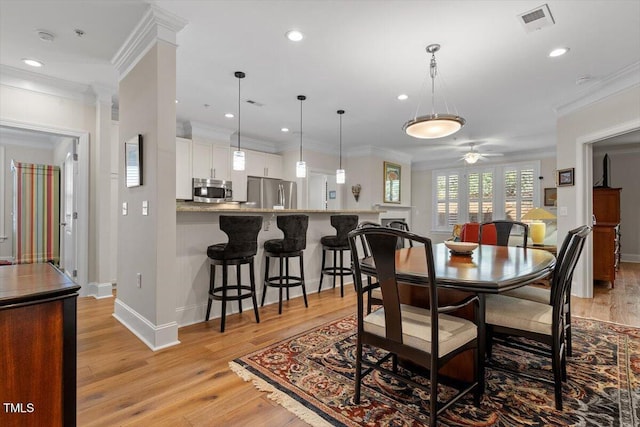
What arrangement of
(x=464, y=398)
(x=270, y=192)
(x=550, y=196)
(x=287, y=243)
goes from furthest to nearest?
(x=550, y=196) → (x=270, y=192) → (x=287, y=243) → (x=464, y=398)

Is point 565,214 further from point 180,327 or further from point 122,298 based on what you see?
point 122,298

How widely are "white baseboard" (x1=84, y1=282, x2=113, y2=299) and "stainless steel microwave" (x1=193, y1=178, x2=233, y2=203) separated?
1.89 meters

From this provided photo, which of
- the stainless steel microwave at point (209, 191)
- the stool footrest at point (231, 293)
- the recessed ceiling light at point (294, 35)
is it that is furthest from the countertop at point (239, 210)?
the recessed ceiling light at point (294, 35)

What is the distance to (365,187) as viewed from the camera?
277 inches

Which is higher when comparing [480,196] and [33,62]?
[33,62]

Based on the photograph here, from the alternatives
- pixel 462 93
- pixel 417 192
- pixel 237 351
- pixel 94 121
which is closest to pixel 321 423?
pixel 237 351

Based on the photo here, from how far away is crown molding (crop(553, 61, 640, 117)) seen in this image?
3.30 m

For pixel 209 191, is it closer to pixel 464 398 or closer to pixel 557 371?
pixel 464 398

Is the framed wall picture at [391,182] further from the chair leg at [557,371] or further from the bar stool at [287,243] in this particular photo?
the chair leg at [557,371]

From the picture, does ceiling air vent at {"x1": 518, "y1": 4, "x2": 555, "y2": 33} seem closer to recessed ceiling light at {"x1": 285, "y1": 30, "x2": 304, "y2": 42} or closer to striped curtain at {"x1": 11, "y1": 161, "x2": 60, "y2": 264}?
recessed ceiling light at {"x1": 285, "y1": 30, "x2": 304, "y2": 42}

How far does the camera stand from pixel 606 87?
3633 mm

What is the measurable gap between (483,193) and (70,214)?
8609 mm

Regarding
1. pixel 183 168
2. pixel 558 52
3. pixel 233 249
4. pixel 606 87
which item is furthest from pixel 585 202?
pixel 183 168

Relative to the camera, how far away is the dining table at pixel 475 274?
1471 mm
